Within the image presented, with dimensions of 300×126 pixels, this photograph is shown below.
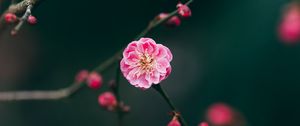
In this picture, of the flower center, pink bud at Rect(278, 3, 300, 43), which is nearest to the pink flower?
the flower center

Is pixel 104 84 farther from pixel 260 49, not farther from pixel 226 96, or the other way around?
pixel 260 49

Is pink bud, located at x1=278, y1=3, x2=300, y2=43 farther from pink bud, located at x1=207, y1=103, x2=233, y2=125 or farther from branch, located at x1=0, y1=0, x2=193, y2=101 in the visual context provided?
branch, located at x1=0, y1=0, x2=193, y2=101

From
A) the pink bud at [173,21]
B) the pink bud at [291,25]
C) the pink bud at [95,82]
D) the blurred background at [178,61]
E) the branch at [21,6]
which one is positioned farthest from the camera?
the blurred background at [178,61]

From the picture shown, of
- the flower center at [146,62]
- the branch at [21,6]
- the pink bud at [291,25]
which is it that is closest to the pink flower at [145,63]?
the flower center at [146,62]

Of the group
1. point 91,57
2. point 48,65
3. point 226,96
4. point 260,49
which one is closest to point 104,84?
point 91,57

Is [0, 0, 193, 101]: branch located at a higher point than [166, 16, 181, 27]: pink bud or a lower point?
higher

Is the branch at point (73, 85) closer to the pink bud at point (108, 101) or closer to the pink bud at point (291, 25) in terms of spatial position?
the pink bud at point (108, 101)

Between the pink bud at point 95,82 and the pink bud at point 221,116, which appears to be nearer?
the pink bud at point 95,82
